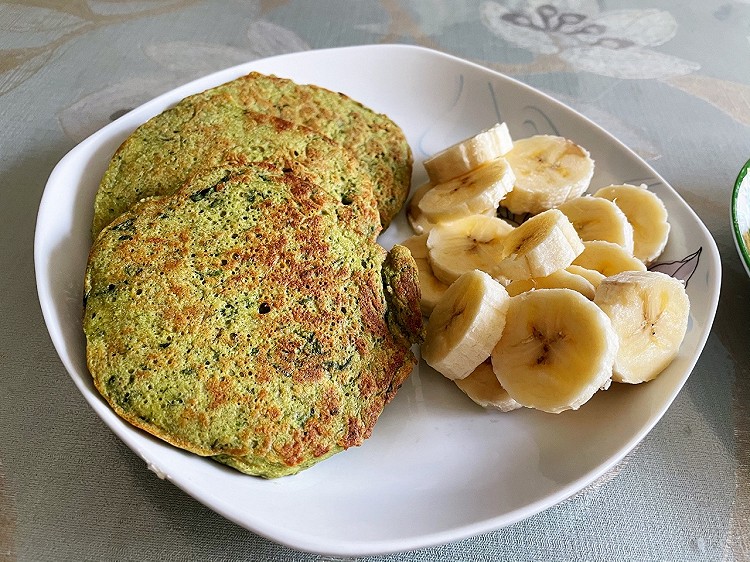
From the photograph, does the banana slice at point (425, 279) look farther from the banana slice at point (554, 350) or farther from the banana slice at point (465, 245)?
the banana slice at point (554, 350)

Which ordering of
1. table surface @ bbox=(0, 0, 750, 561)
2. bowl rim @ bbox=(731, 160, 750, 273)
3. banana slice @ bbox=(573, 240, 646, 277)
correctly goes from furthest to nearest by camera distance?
bowl rim @ bbox=(731, 160, 750, 273), banana slice @ bbox=(573, 240, 646, 277), table surface @ bbox=(0, 0, 750, 561)

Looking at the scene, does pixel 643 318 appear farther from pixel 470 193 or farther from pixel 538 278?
pixel 470 193

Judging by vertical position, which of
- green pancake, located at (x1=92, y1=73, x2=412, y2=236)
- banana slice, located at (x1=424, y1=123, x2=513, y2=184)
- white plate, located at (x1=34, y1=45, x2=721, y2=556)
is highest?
green pancake, located at (x1=92, y1=73, x2=412, y2=236)

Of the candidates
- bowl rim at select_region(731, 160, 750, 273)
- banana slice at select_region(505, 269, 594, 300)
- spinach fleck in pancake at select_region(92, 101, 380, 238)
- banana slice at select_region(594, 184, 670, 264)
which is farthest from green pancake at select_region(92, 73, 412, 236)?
bowl rim at select_region(731, 160, 750, 273)

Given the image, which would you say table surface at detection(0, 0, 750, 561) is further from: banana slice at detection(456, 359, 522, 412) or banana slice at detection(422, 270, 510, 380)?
banana slice at detection(422, 270, 510, 380)

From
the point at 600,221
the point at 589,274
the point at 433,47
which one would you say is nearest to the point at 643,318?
the point at 589,274

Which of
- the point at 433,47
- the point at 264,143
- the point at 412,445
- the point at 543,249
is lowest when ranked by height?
the point at 412,445

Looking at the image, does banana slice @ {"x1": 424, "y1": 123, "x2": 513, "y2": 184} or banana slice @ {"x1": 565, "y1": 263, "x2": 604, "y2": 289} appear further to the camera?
banana slice @ {"x1": 424, "y1": 123, "x2": 513, "y2": 184}
